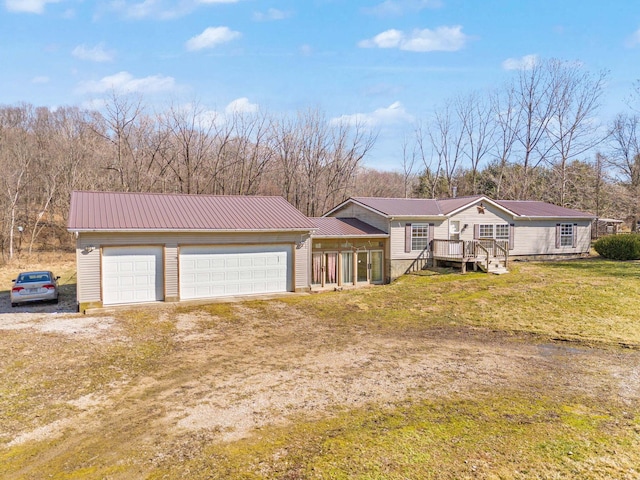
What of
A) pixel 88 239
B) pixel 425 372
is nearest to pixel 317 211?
pixel 88 239

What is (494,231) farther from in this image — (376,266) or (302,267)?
(302,267)

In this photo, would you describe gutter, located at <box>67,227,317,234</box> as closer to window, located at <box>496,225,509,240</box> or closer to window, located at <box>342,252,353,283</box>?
window, located at <box>342,252,353,283</box>

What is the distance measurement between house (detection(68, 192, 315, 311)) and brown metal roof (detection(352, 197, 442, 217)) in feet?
17.8

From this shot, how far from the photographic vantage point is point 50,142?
38.2 metres

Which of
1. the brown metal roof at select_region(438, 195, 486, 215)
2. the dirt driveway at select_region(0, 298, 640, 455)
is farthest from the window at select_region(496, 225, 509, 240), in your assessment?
the dirt driveway at select_region(0, 298, 640, 455)

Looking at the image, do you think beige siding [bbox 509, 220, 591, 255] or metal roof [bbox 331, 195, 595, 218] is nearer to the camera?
metal roof [bbox 331, 195, 595, 218]

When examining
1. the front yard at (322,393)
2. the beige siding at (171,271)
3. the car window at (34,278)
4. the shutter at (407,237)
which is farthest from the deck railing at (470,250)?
the car window at (34,278)

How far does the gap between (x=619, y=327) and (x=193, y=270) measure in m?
15.2

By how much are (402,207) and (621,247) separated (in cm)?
1431

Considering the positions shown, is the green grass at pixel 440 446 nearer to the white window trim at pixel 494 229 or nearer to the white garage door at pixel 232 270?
the white garage door at pixel 232 270

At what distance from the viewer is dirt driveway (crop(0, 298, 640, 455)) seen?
6809 mm

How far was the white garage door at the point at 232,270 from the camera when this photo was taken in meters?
17.2

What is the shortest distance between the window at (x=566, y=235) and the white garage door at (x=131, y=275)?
2499cm

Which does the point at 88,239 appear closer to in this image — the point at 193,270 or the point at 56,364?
the point at 193,270
